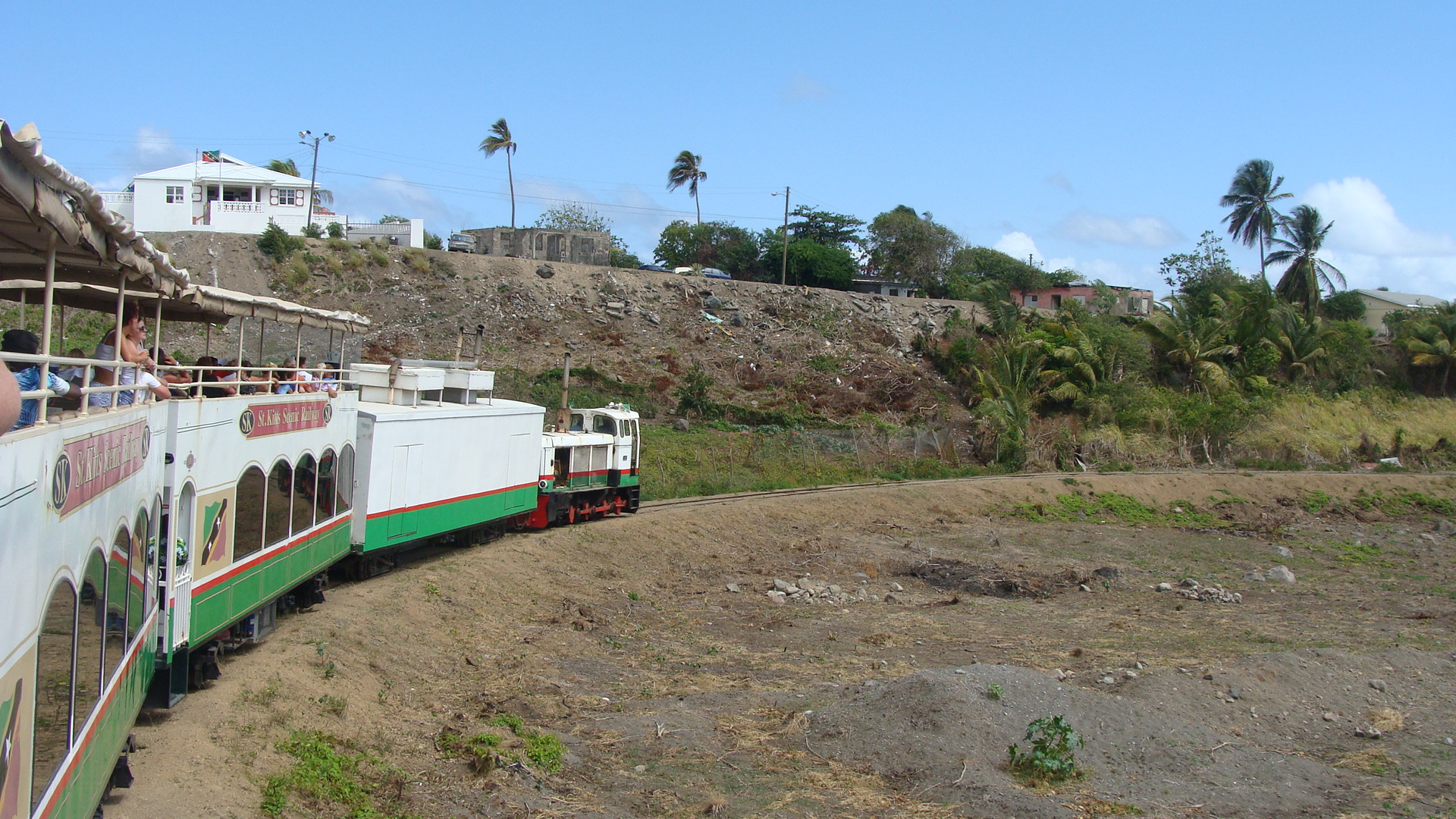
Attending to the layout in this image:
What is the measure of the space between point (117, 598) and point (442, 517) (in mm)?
10962

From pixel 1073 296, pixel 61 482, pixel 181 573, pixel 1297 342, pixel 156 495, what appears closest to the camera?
pixel 61 482

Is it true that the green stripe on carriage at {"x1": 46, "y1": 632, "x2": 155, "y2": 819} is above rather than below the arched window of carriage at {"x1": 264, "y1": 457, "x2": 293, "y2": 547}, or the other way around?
below

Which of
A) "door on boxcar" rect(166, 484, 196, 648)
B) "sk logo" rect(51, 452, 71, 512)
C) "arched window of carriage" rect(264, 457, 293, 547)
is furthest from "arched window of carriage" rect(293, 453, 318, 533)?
"sk logo" rect(51, 452, 71, 512)

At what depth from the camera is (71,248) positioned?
20.6 feet

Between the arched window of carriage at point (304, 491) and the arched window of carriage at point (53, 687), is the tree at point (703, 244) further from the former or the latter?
the arched window of carriage at point (53, 687)

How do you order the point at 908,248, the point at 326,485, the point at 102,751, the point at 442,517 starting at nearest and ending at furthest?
the point at 102,751
the point at 326,485
the point at 442,517
the point at 908,248

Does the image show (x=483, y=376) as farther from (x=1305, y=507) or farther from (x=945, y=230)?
(x=945, y=230)

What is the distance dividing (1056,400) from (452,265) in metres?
29.9

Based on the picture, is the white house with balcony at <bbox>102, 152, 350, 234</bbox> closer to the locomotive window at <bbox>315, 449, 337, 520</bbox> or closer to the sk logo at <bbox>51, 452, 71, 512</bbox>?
the locomotive window at <bbox>315, 449, 337, 520</bbox>

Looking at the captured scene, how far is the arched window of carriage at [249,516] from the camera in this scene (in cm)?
1040

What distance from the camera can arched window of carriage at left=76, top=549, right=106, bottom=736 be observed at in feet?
17.8

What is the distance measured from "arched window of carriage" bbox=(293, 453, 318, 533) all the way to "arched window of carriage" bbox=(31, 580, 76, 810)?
23.3 ft

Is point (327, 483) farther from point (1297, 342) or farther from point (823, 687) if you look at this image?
point (1297, 342)

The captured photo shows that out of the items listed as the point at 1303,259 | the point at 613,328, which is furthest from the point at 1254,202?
the point at 613,328
